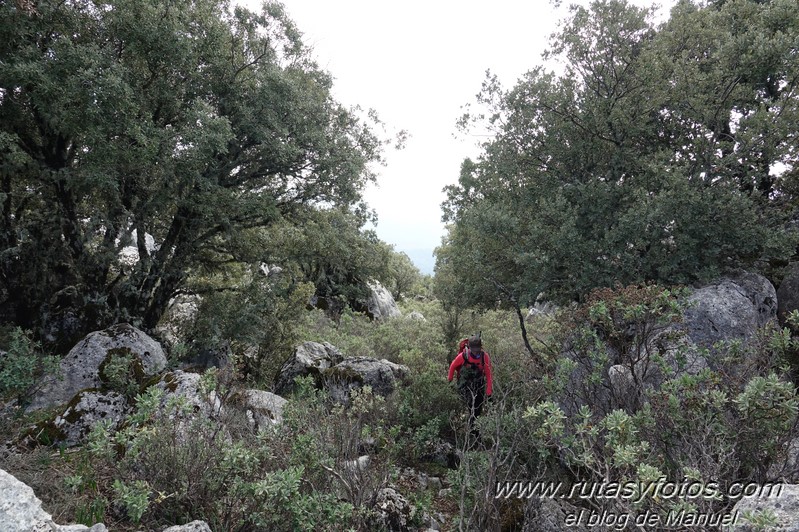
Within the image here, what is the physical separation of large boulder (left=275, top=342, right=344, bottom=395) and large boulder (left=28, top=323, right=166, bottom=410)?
3121 mm

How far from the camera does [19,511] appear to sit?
325cm

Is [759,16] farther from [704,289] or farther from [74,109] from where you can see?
[74,109]

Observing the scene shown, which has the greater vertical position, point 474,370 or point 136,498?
point 474,370

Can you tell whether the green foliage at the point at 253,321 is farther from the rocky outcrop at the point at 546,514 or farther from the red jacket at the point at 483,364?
the rocky outcrop at the point at 546,514

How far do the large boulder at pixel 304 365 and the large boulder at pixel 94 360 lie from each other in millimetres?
3121

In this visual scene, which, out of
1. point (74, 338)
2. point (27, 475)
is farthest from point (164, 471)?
point (74, 338)

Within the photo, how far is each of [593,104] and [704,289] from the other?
4952mm

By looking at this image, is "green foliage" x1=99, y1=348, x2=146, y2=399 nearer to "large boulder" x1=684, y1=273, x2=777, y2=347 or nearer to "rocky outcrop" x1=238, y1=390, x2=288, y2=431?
"rocky outcrop" x1=238, y1=390, x2=288, y2=431

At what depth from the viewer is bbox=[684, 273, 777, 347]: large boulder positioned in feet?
27.8

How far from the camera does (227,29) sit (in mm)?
11703

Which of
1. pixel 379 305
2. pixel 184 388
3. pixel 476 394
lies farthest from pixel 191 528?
pixel 379 305

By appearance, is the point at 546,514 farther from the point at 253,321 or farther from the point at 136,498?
the point at 253,321

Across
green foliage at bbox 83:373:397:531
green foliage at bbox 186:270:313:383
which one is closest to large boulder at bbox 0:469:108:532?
green foliage at bbox 83:373:397:531

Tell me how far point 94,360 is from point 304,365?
494cm
